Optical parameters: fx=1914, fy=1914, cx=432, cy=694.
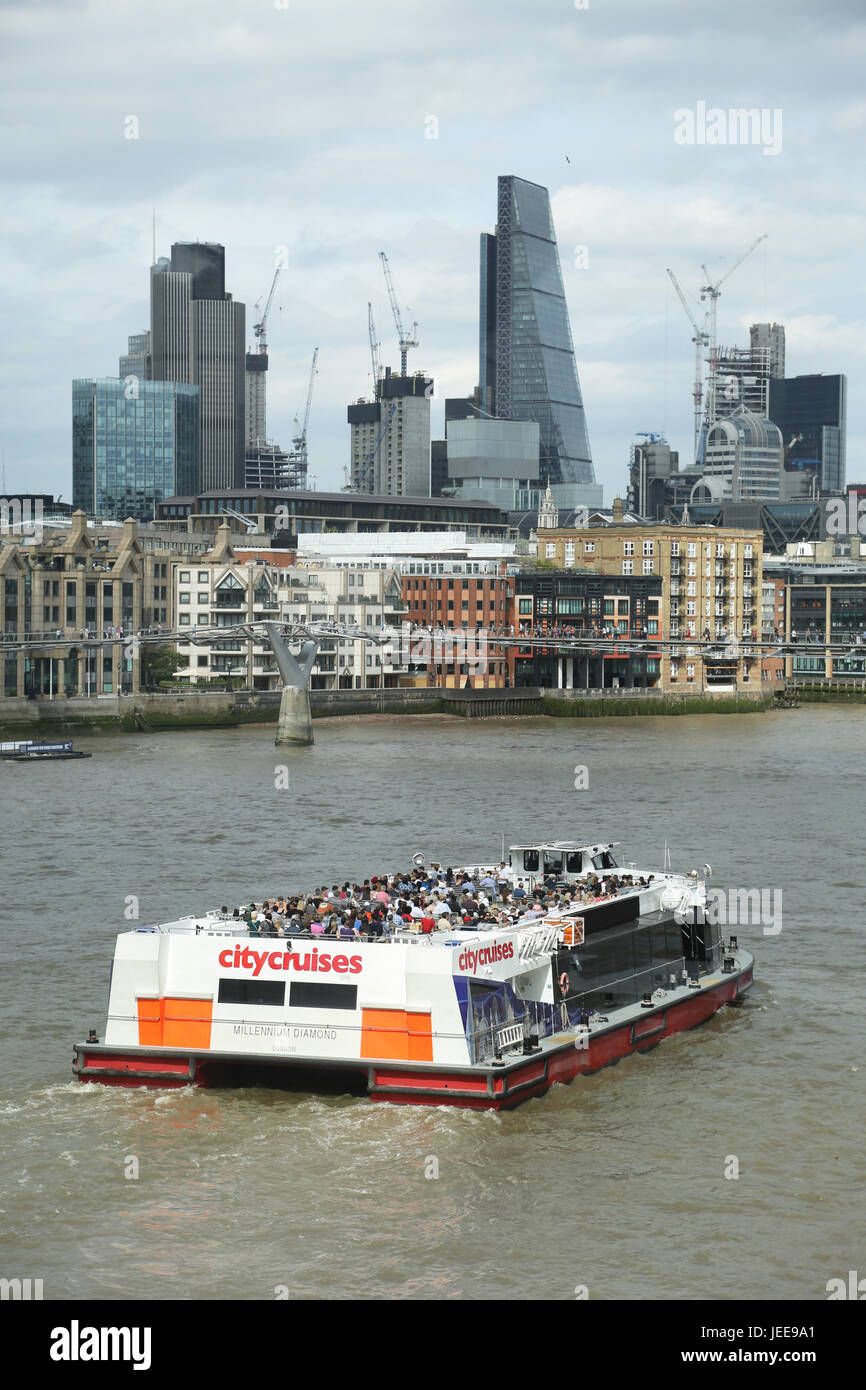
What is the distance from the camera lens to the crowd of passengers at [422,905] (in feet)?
80.3

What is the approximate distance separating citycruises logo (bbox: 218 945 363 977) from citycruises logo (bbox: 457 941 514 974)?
1288mm

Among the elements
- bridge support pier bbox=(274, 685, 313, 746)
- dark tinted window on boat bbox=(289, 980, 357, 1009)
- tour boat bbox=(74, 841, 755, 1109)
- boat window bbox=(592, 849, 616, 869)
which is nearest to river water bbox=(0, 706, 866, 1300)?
tour boat bbox=(74, 841, 755, 1109)

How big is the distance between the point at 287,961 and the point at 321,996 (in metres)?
0.62

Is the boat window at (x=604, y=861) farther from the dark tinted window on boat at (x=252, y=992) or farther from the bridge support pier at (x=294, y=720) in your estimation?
the bridge support pier at (x=294, y=720)

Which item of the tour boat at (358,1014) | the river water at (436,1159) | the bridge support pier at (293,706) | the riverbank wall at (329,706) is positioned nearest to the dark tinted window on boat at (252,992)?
the tour boat at (358,1014)

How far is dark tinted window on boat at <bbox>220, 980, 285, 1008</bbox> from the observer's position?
929 inches

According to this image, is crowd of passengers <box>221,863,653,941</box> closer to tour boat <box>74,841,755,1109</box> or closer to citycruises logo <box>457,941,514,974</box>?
tour boat <box>74,841,755,1109</box>

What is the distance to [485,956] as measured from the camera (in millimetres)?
23906

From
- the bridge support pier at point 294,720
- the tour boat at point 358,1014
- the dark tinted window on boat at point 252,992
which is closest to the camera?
the tour boat at point 358,1014

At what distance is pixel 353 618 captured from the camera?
125 meters

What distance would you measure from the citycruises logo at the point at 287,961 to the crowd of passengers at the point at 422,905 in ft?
1.59

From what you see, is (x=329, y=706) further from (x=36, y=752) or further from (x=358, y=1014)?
(x=358, y=1014)
